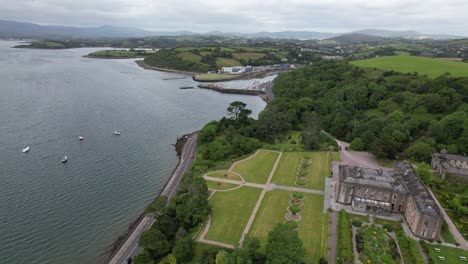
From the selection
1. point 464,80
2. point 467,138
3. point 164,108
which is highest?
point 464,80

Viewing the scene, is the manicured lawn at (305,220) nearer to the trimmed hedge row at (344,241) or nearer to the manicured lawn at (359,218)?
the trimmed hedge row at (344,241)

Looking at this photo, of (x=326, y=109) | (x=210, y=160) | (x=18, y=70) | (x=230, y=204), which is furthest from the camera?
(x=18, y=70)

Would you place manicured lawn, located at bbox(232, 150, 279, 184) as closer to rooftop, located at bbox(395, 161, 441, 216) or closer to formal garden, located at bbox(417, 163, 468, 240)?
rooftop, located at bbox(395, 161, 441, 216)

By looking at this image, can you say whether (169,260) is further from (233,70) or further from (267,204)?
(233,70)

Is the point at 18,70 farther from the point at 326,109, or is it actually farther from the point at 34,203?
the point at 326,109

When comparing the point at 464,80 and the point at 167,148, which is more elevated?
the point at 464,80

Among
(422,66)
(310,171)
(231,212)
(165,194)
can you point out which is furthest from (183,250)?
(422,66)

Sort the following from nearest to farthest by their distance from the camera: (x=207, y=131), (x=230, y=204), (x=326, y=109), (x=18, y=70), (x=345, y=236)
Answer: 1. (x=345, y=236)
2. (x=230, y=204)
3. (x=207, y=131)
4. (x=326, y=109)
5. (x=18, y=70)

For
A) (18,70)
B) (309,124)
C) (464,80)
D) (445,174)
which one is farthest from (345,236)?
(18,70)
